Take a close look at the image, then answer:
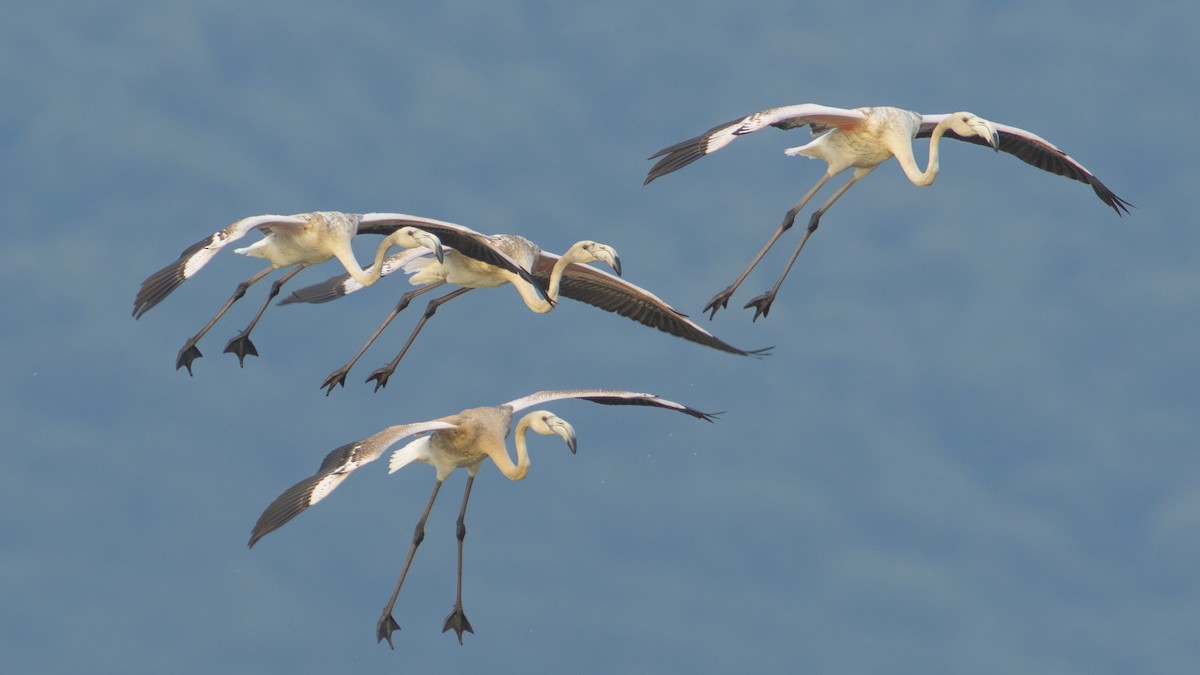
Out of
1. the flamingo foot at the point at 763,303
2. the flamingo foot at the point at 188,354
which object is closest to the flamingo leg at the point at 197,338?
the flamingo foot at the point at 188,354

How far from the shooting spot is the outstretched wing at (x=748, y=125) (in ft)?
92.8

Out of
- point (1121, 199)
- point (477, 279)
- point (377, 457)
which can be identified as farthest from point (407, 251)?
point (1121, 199)

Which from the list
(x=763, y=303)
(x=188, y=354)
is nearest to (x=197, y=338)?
(x=188, y=354)

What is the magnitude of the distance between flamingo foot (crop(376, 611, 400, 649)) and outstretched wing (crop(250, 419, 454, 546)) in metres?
2.87

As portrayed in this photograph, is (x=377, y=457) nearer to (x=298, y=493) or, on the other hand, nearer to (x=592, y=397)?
(x=298, y=493)

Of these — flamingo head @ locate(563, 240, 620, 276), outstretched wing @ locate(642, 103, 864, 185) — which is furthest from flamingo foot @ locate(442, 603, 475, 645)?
outstretched wing @ locate(642, 103, 864, 185)

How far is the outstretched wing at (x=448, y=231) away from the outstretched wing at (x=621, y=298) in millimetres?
1213

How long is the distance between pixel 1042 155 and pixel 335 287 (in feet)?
28.5

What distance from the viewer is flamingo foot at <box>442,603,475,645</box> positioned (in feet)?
103

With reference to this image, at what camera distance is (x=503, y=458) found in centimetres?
2917

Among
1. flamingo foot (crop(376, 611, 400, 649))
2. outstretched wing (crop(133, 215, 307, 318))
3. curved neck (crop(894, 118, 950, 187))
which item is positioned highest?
curved neck (crop(894, 118, 950, 187))

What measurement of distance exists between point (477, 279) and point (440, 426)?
3195 mm

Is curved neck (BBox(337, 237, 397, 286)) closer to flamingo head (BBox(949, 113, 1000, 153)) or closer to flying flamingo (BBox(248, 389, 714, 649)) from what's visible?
flying flamingo (BBox(248, 389, 714, 649))

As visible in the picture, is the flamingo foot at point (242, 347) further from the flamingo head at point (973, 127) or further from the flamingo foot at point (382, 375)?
the flamingo head at point (973, 127)
